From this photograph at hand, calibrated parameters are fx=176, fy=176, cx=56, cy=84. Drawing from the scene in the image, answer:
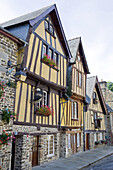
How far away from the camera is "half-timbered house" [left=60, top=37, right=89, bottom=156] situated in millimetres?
11745

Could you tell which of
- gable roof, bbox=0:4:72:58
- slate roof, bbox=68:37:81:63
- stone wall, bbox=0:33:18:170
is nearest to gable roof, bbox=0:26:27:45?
stone wall, bbox=0:33:18:170

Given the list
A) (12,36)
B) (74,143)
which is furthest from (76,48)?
(74,143)

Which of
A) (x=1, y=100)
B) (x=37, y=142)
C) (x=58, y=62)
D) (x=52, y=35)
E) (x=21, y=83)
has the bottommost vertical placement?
(x=37, y=142)

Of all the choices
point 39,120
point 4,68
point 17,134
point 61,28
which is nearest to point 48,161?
point 39,120

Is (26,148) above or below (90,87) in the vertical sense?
below

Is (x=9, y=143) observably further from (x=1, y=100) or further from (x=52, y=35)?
(x=52, y=35)

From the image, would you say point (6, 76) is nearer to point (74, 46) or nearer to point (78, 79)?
point (78, 79)

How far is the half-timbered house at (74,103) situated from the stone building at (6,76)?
485 cm

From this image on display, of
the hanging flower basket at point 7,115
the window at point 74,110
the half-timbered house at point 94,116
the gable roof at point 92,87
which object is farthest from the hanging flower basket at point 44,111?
the gable roof at point 92,87

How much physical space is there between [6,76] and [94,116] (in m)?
12.9

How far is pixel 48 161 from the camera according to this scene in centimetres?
973

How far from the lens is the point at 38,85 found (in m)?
9.32

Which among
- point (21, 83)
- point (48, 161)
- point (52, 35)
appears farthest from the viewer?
point (52, 35)

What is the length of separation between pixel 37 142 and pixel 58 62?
4.97 metres
